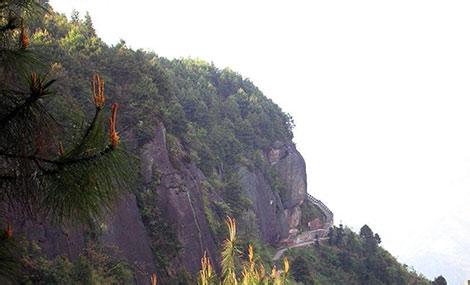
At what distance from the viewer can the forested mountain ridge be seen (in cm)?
1669

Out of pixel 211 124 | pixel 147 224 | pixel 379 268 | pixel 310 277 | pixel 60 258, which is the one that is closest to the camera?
pixel 60 258

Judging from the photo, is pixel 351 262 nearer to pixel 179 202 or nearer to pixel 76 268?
pixel 179 202

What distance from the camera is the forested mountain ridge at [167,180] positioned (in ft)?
54.7

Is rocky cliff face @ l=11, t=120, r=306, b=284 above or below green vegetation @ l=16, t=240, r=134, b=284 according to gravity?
above

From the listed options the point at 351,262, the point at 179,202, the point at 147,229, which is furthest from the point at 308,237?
the point at 147,229

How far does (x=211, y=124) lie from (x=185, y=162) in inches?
990

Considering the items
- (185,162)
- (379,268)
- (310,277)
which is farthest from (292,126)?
(185,162)

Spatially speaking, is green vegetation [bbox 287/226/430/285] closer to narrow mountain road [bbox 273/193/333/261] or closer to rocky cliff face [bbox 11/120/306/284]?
narrow mountain road [bbox 273/193/333/261]

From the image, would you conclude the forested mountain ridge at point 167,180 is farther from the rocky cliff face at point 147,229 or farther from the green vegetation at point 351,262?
the green vegetation at point 351,262

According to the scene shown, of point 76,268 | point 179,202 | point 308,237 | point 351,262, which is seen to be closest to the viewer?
point 76,268

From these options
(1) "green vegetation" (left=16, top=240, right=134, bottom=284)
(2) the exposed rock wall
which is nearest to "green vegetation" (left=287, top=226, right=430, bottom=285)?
(2) the exposed rock wall

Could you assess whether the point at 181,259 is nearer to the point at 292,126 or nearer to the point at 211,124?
the point at 211,124

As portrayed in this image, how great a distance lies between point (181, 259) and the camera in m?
24.4

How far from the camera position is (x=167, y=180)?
1016 inches
